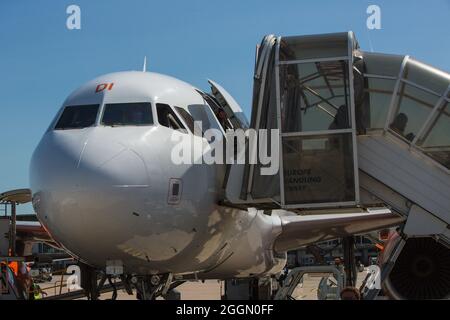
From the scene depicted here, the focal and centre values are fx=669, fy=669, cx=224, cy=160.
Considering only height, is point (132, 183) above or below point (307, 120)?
below

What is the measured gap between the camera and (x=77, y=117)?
1120cm

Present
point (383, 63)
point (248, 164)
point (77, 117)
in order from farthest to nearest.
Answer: point (248, 164), point (77, 117), point (383, 63)

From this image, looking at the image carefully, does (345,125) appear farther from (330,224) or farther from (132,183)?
(330,224)

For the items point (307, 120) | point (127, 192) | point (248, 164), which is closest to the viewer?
point (127, 192)

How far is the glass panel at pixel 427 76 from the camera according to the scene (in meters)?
10.5

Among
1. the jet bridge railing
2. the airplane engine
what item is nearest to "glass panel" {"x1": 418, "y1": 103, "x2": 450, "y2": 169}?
the jet bridge railing

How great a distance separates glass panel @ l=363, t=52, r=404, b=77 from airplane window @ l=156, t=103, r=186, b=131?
3.24 meters

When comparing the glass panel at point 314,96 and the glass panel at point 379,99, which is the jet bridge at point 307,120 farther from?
the glass panel at point 379,99

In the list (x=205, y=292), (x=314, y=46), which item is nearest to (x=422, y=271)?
(x=314, y=46)

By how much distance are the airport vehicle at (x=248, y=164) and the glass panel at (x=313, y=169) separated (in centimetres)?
2

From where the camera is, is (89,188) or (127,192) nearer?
(89,188)

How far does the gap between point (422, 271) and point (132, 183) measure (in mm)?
6947

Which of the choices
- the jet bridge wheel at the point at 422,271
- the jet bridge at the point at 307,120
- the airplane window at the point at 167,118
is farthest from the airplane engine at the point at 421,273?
the airplane window at the point at 167,118
